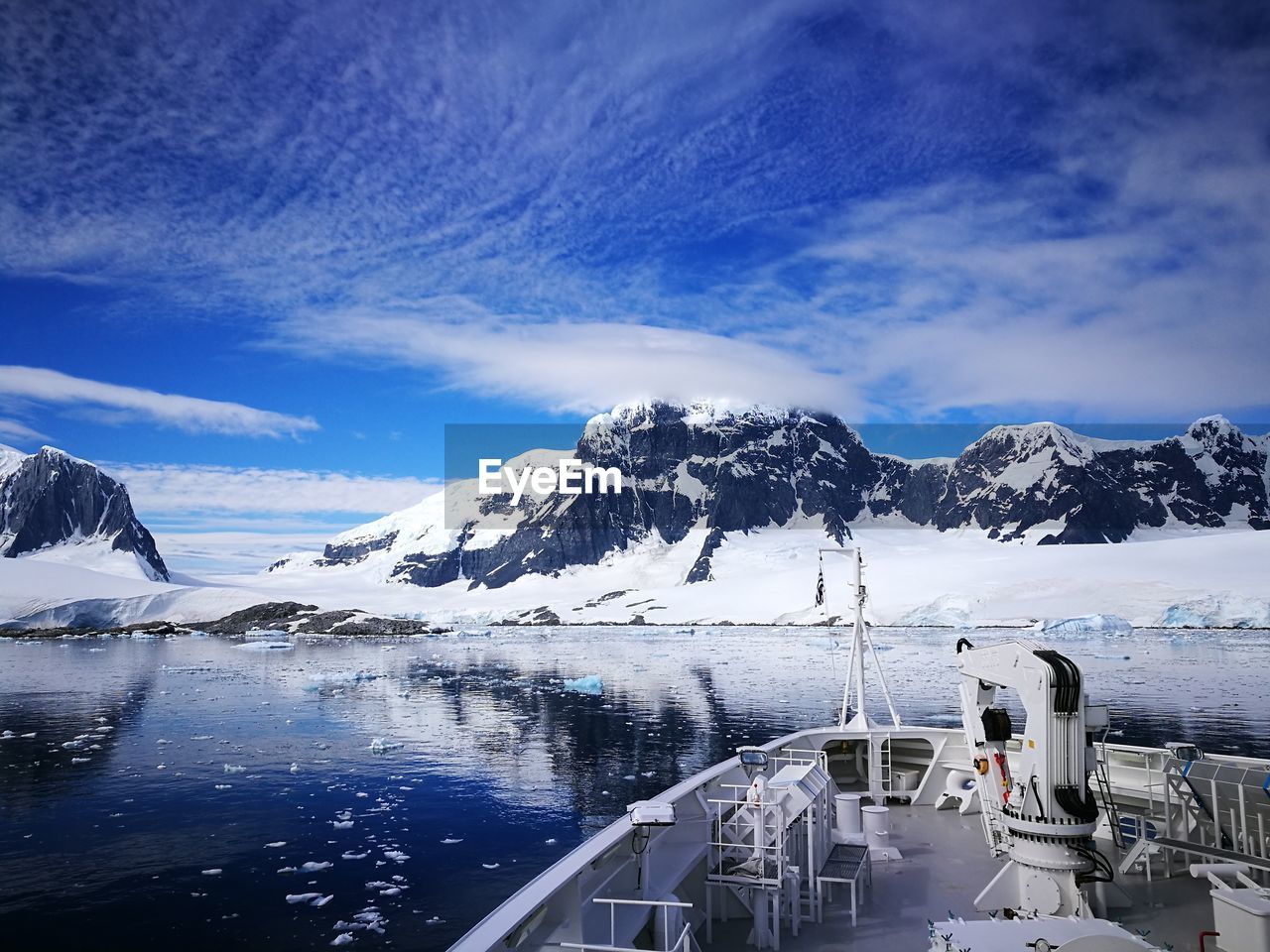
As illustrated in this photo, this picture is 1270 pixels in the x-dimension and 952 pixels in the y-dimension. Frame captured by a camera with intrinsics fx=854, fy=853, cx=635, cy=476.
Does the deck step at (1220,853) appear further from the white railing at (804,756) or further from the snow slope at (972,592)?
the snow slope at (972,592)

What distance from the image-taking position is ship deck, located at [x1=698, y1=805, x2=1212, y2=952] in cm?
800

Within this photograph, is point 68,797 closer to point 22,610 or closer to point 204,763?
point 204,763

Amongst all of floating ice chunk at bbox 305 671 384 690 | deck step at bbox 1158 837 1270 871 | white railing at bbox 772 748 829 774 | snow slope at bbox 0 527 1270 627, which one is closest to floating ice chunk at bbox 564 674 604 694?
floating ice chunk at bbox 305 671 384 690

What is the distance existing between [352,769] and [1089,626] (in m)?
90.4

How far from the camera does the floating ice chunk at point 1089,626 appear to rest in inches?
3703

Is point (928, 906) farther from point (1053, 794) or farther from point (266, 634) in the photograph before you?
point (266, 634)

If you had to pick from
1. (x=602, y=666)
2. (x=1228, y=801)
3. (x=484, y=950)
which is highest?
(x=484, y=950)

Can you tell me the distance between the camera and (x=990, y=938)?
588 cm

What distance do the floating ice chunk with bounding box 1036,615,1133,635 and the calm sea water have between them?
28156 millimetres

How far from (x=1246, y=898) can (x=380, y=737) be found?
30.4 meters

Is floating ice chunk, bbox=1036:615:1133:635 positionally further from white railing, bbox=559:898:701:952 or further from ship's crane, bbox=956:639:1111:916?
white railing, bbox=559:898:701:952

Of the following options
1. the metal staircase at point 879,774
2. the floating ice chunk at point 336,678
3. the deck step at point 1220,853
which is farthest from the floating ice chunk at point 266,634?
the deck step at point 1220,853

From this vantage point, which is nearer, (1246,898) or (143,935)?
(1246,898)

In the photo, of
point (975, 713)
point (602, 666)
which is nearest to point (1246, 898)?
point (975, 713)
